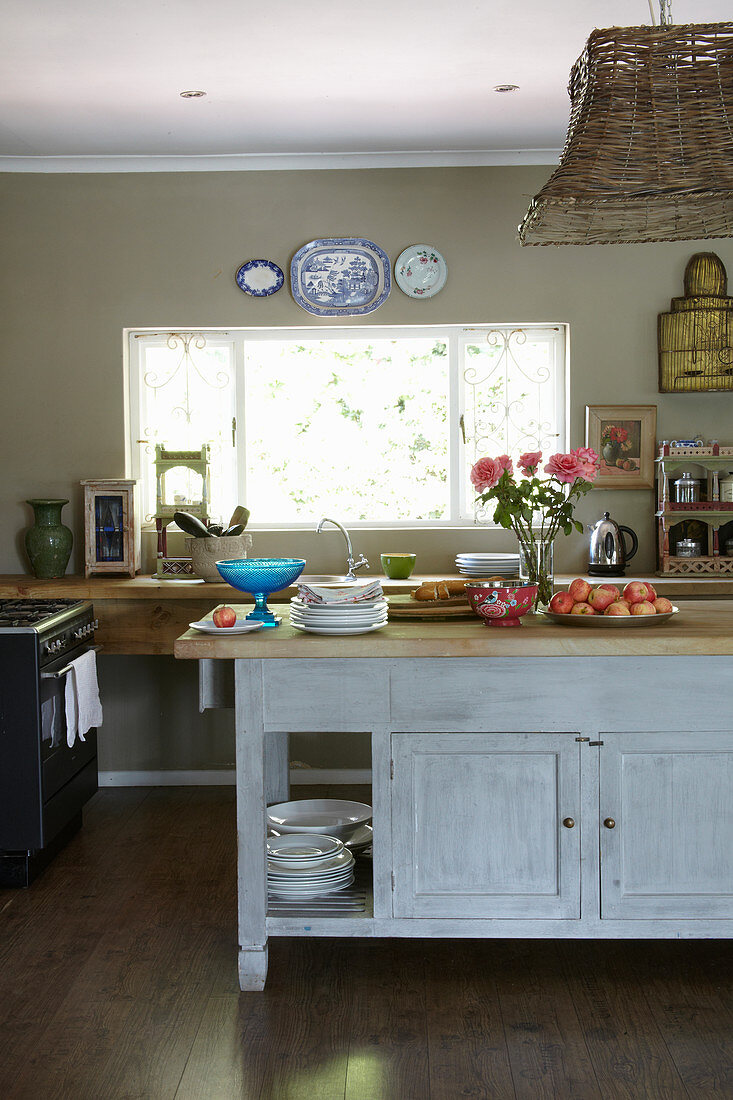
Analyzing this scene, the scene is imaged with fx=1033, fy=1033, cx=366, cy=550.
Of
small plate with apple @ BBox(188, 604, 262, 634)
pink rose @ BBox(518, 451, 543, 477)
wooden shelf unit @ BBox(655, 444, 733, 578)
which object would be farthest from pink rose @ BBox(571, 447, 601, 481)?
wooden shelf unit @ BBox(655, 444, 733, 578)

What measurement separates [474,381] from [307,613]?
2580 millimetres

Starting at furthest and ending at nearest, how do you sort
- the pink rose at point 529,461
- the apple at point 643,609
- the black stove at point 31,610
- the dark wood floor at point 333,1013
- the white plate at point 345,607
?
the black stove at point 31,610, the pink rose at point 529,461, the apple at point 643,609, the white plate at point 345,607, the dark wood floor at point 333,1013

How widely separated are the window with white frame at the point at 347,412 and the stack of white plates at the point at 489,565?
52 centimetres

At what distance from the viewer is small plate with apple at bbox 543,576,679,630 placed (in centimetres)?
295

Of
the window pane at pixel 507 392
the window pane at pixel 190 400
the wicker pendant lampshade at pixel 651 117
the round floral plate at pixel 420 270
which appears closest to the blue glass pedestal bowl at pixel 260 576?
the wicker pendant lampshade at pixel 651 117

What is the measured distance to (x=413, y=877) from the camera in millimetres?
2842

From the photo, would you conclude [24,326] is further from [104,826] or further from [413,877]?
[413,877]

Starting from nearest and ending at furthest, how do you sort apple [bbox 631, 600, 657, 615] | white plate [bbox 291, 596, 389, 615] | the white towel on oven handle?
white plate [bbox 291, 596, 389, 615]
apple [bbox 631, 600, 657, 615]
the white towel on oven handle

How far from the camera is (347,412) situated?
5219mm

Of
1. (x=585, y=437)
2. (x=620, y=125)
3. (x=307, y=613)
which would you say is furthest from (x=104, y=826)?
(x=620, y=125)

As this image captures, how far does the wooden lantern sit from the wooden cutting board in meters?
1.99

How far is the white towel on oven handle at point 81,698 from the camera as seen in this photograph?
3.96 meters

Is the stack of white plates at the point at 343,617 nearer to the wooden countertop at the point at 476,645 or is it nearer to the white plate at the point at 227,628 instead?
the wooden countertop at the point at 476,645

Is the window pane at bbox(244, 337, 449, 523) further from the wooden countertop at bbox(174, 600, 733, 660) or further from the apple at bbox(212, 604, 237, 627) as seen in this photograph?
the wooden countertop at bbox(174, 600, 733, 660)
